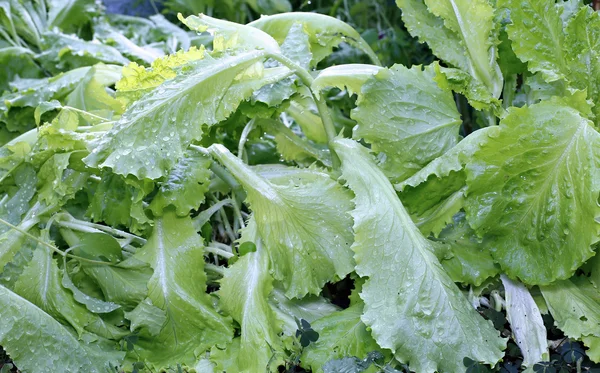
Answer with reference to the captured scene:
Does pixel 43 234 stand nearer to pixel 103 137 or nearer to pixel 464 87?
pixel 103 137

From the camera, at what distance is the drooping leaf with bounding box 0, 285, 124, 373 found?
1.01m

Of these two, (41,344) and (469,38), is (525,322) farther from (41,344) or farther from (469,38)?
(41,344)

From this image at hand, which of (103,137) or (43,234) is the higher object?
(103,137)

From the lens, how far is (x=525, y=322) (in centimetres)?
103

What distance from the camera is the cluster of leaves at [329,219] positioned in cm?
98

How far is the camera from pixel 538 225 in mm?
1011

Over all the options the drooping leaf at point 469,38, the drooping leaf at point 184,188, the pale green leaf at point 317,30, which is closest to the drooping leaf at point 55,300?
the drooping leaf at point 184,188

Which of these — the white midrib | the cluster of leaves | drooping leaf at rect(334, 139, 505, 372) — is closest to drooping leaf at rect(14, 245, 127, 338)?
the cluster of leaves

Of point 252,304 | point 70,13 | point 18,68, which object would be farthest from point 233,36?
point 70,13

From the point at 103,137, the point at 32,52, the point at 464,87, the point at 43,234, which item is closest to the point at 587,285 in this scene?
the point at 464,87

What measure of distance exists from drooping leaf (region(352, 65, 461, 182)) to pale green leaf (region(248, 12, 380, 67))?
1.08 feet

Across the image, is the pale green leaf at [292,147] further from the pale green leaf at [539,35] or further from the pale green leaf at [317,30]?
the pale green leaf at [539,35]

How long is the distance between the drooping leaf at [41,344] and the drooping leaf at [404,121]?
582 millimetres

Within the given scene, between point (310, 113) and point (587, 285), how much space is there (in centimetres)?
68
